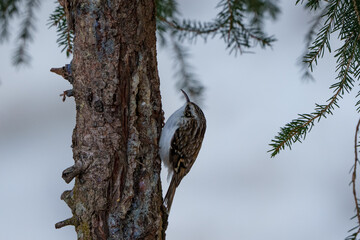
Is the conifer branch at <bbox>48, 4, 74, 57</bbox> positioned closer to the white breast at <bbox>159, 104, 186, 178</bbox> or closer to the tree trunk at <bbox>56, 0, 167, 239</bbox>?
the tree trunk at <bbox>56, 0, 167, 239</bbox>

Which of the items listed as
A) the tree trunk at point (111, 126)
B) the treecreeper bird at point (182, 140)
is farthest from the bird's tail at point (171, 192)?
the tree trunk at point (111, 126)

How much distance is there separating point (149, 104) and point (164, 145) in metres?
0.22

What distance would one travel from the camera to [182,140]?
230cm

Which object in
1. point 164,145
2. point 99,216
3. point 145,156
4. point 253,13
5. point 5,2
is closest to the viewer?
point 99,216

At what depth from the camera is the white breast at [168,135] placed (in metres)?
1.94

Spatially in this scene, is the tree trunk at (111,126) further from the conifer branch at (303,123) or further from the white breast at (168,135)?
the conifer branch at (303,123)

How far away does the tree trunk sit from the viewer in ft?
5.52

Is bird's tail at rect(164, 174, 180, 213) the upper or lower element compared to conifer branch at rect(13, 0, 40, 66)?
lower

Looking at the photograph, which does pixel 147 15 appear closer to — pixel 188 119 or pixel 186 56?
pixel 188 119

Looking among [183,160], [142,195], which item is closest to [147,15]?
[142,195]

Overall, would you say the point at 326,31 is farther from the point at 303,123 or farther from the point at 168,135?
the point at 168,135

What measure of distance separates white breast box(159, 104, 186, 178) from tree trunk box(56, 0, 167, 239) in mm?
165

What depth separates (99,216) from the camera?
1.68 m

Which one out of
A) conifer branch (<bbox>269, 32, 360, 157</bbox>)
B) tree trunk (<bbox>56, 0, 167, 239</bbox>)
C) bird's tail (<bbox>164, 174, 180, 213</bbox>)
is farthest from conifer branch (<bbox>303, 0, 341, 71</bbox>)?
bird's tail (<bbox>164, 174, 180, 213</bbox>)
